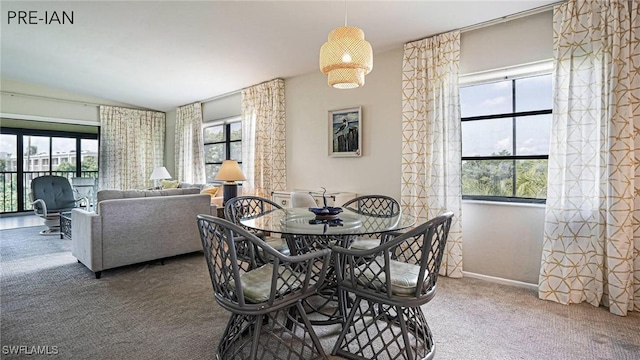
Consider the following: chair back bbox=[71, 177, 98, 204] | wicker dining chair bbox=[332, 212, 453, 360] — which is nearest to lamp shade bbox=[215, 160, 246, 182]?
wicker dining chair bbox=[332, 212, 453, 360]

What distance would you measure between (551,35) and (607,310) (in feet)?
7.49

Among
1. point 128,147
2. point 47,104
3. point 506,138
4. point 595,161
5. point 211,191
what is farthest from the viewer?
point 128,147

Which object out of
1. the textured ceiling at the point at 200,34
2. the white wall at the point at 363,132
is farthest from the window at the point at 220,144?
the white wall at the point at 363,132

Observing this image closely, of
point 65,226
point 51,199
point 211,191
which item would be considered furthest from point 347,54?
point 51,199

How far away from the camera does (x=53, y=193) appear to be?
541 centimetres

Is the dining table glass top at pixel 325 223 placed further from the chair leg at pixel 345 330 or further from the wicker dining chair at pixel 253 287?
the chair leg at pixel 345 330

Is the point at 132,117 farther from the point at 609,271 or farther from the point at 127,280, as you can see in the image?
the point at 609,271

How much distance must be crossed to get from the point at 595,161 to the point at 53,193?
23.8ft

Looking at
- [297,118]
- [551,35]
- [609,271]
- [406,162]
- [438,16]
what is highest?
[438,16]

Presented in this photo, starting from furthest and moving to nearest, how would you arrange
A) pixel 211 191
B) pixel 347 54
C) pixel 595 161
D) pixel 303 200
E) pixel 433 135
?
pixel 211 191 < pixel 303 200 < pixel 433 135 < pixel 595 161 < pixel 347 54

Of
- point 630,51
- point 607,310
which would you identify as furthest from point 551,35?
point 607,310

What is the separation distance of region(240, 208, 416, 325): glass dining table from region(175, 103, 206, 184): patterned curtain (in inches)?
186

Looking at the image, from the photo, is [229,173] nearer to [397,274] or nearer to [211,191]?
[211,191]

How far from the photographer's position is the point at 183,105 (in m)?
7.18
